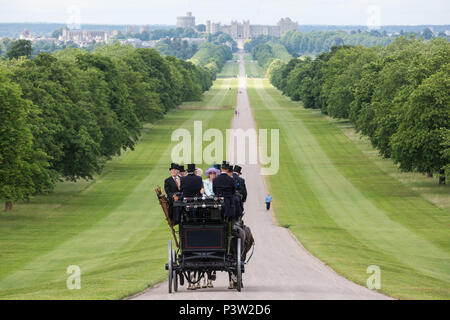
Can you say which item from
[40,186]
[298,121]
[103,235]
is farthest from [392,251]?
[298,121]

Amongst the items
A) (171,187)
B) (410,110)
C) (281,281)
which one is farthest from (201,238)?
(410,110)

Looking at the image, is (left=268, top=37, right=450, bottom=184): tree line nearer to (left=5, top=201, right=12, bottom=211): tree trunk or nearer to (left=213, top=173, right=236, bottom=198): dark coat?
(left=5, top=201, right=12, bottom=211): tree trunk

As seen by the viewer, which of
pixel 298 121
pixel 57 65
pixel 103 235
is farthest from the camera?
pixel 298 121

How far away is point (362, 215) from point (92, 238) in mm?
18922

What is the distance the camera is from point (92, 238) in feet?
166

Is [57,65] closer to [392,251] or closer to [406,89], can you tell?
[406,89]

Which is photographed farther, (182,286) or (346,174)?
(346,174)

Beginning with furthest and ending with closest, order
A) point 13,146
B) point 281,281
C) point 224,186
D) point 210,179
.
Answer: point 13,146
point 281,281
point 210,179
point 224,186

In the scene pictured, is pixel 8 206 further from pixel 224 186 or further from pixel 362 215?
pixel 224 186

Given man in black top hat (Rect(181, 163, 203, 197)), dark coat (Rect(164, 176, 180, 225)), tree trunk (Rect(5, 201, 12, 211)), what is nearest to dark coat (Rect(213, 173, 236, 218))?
man in black top hat (Rect(181, 163, 203, 197))

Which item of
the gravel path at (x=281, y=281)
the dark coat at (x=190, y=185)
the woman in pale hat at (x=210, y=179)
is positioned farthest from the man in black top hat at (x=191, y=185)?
the gravel path at (x=281, y=281)

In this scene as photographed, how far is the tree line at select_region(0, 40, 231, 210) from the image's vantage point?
183 ft
